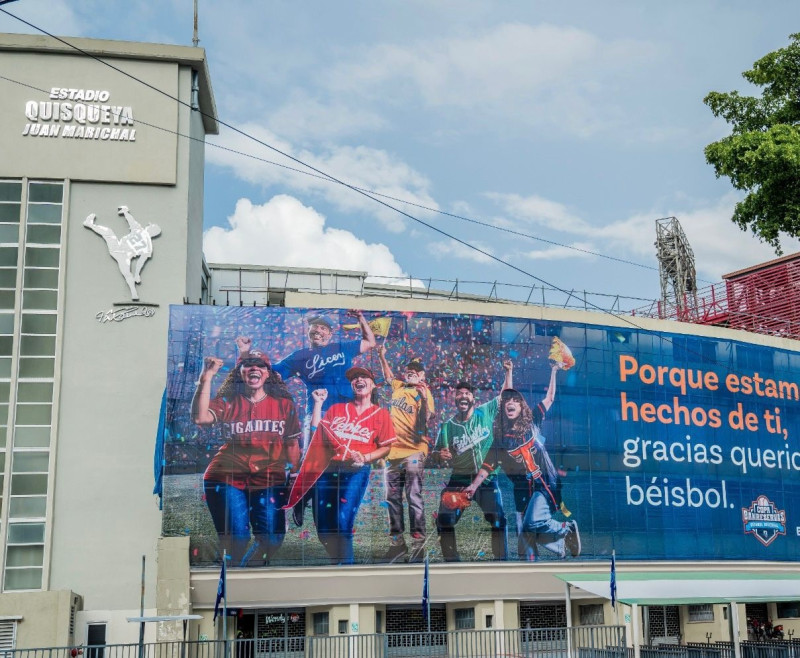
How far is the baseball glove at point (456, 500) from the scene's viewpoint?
46375mm

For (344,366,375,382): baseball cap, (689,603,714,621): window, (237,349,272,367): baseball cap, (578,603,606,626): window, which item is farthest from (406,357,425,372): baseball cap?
(689,603,714,621): window

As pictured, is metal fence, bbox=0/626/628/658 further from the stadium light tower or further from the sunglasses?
the stadium light tower

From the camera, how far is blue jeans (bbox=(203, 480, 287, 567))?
43.7 m

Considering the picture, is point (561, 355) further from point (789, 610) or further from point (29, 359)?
point (29, 359)

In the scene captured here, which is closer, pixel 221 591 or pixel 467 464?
pixel 221 591

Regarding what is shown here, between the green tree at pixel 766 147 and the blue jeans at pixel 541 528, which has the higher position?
the green tree at pixel 766 147

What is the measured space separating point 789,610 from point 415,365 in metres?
23.3

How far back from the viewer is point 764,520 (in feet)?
176

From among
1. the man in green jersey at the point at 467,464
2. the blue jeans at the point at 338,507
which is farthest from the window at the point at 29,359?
the man in green jersey at the point at 467,464

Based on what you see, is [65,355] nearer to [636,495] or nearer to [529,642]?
[529,642]

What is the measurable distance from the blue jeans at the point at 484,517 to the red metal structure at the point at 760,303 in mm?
21594

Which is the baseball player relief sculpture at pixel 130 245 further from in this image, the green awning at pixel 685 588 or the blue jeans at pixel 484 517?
the green awning at pixel 685 588

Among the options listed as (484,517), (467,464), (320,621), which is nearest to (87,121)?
(467,464)

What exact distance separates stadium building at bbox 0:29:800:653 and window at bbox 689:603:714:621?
21 centimetres
